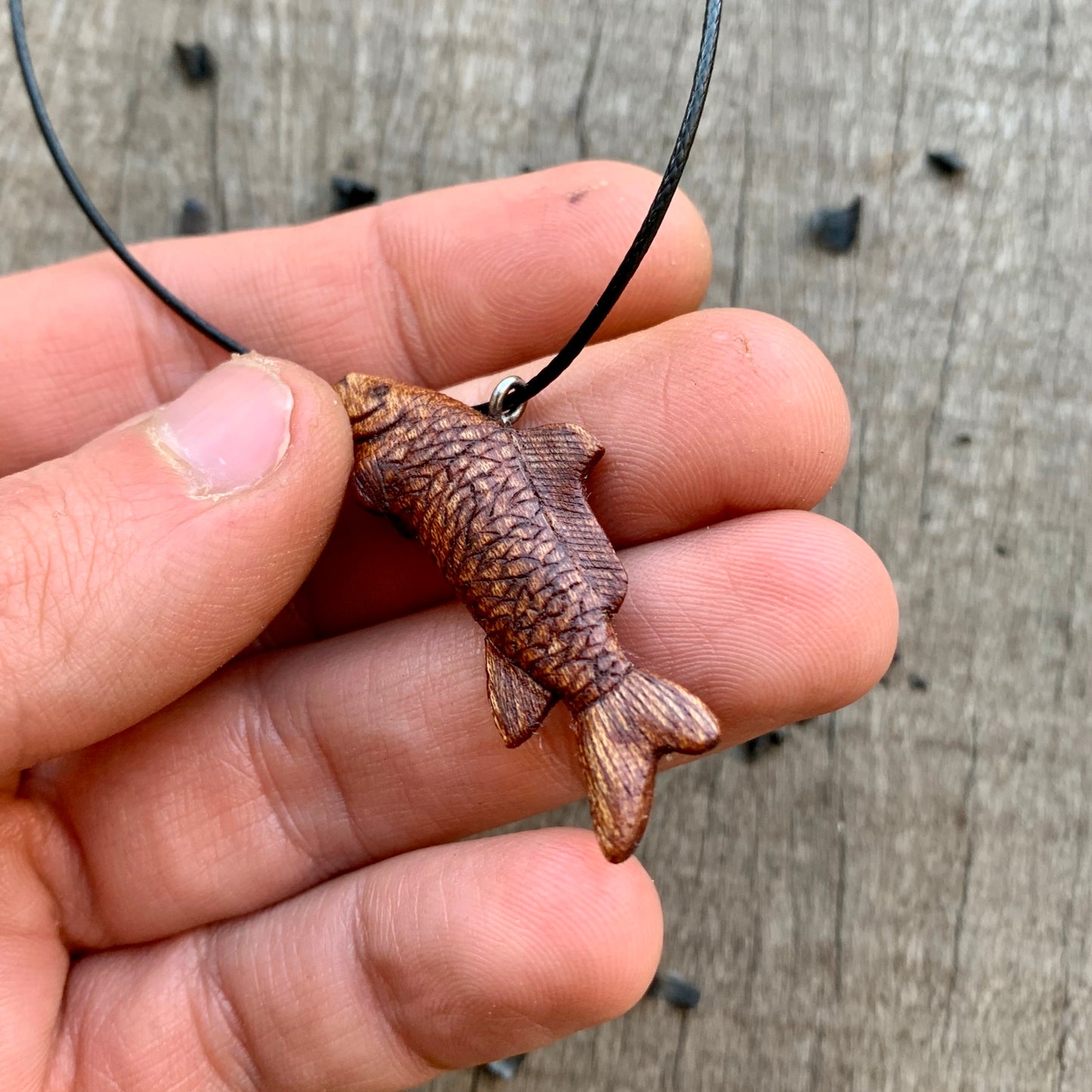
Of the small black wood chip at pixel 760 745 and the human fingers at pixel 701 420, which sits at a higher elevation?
the human fingers at pixel 701 420

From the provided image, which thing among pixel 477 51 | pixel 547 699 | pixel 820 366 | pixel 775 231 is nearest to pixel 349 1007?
pixel 547 699

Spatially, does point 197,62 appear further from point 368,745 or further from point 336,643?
point 368,745

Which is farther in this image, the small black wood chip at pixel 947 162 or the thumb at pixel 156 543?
the small black wood chip at pixel 947 162

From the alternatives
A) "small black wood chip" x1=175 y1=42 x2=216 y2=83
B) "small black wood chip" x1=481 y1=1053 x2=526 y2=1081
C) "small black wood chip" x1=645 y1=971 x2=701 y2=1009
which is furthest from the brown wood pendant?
"small black wood chip" x1=175 y1=42 x2=216 y2=83

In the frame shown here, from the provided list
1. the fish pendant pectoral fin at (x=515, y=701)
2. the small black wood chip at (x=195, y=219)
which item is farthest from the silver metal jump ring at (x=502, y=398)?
the small black wood chip at (x=195, y=219)

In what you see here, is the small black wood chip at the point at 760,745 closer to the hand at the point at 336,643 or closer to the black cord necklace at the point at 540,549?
the hand at the point at 336,643

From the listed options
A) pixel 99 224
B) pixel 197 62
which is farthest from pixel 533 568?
pixel 197 62

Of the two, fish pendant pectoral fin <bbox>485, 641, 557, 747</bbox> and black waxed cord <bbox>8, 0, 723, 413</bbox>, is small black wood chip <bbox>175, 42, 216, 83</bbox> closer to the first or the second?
black waxed cord <bbox>8, 0, 723, 413</bbox>
